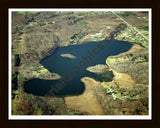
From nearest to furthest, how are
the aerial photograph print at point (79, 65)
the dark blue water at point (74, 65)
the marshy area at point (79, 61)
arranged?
the aerial photograph print at point (79, 65), the marshy area at point (79, 61), the dark blue water at point (74, 65)

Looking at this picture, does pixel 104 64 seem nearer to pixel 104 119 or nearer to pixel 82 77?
pixel 82 77

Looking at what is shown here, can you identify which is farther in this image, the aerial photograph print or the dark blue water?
the dark blue water

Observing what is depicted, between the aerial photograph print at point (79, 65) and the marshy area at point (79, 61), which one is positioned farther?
the marshy area at point (79, 61)

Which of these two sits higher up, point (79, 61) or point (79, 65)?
point (79, 61)

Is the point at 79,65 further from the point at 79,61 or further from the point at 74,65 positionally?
the point at 79,61

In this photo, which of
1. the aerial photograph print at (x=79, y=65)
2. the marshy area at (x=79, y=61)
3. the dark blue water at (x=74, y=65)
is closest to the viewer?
the aerial photograph print at (x=79, y=65)

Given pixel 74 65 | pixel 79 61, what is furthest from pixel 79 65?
pixel 79 61

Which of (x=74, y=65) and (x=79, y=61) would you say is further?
(x=79, y=61)

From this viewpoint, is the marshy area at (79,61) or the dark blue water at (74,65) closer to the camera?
the marshy area at (79,61)
